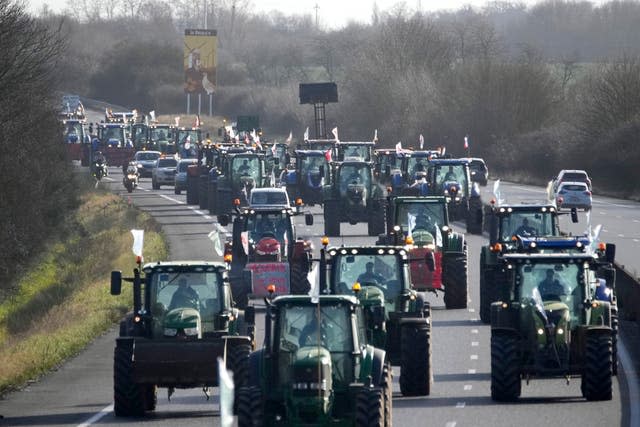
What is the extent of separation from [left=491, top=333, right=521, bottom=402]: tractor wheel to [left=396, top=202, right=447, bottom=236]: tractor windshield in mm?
12111

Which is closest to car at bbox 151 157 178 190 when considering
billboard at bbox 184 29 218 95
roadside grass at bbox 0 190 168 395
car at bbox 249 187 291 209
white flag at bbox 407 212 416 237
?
roadside grass at bbox 0 190 168 395

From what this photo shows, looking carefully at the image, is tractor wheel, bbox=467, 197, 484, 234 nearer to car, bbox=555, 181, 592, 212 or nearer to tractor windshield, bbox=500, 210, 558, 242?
car, bbox=555, 181, 592, 212

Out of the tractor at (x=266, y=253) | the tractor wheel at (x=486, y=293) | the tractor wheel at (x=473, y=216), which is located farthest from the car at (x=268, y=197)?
the tractor wheel at (x=486, y=293)

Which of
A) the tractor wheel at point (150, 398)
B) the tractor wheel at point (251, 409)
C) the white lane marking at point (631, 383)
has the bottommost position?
the white lane marking at point (631, 383)

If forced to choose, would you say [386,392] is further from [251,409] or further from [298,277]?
[298,277]

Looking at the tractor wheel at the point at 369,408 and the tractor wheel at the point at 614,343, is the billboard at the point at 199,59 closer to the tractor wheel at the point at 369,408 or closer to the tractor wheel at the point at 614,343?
the tractor wheel at the point at 614,343

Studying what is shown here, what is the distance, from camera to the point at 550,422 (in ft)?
70.7

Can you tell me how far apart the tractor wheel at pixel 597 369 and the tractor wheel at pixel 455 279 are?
1134cm

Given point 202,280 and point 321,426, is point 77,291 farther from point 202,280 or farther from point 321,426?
point 321,426

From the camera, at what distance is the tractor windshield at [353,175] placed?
176ft

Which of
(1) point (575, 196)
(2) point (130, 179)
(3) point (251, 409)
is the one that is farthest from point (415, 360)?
(2) point (130, 179)

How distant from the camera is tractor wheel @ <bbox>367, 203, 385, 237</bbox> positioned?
53219 millimetres

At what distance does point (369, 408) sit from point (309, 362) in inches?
32.4

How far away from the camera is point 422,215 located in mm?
35438
